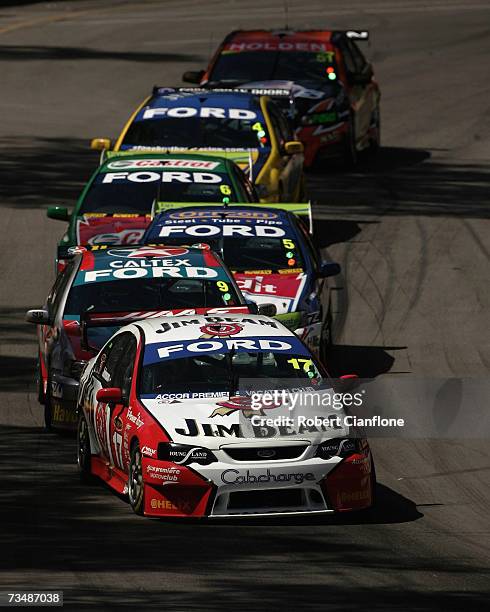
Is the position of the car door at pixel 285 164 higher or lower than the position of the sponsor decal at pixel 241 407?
lower

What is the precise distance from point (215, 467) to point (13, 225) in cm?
1325

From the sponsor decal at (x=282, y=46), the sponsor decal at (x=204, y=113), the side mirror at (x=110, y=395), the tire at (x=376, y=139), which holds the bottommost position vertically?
the tire at (x=376, y=139)

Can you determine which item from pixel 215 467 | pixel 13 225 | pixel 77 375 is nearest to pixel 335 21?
pixel 13 225

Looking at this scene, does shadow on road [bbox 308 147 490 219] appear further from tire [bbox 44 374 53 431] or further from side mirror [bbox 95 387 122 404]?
side mirror [bbox 95 387 122 404]

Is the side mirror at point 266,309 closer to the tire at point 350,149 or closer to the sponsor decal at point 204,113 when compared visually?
the sponsor decal at point 204,113

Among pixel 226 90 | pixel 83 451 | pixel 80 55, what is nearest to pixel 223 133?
pixel 226 90

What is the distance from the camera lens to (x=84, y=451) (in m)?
13.3

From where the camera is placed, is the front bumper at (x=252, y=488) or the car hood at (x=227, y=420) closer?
the front bumper at (x=252, y=488)

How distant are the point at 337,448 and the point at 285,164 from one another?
36.6 feet

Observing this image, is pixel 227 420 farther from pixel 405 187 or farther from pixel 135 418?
pixel 405 187

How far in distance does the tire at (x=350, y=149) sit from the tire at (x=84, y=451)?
1397cm

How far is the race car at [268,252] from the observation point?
16422 mm

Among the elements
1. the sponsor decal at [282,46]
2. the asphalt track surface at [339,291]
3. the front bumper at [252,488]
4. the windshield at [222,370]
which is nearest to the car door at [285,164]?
the asphalt track surface at [339,291]

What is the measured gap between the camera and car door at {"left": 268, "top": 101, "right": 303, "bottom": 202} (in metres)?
22.3
